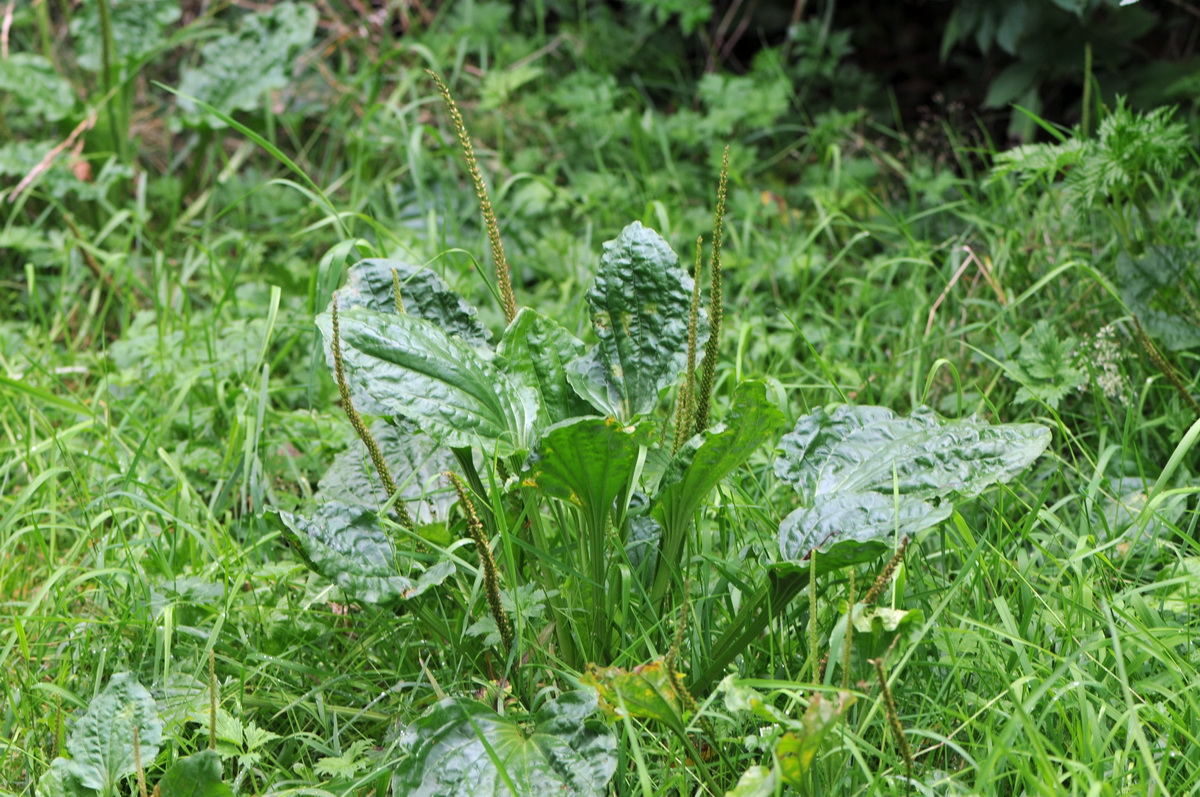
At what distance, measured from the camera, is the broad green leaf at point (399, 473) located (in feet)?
5.72

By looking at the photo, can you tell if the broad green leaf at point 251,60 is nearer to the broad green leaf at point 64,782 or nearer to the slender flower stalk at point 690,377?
the slender flower stalk at point 690,377

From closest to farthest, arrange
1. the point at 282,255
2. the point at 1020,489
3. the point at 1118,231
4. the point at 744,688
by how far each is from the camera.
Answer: the point at 744,688 → the point at 1020,489 → the point at 1118,231 → the point at 282,255

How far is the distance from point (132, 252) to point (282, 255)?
1.78 feet

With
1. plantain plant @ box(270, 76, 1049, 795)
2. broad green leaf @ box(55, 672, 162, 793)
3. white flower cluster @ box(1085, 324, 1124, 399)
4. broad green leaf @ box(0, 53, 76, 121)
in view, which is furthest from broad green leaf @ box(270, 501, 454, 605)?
broad green leaf @ box(0, 53, 76, 121)

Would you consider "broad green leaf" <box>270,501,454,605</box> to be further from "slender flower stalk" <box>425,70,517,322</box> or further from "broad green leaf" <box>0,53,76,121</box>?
"broad green leaf" <box>0,53,76,121</box>

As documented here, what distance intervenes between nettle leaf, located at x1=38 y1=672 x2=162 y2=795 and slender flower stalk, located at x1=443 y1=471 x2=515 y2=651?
0.48 m

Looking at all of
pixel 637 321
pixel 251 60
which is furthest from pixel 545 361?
pixel 251 60

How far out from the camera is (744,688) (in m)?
1.26

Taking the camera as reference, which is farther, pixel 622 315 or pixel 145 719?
pixel 622 315

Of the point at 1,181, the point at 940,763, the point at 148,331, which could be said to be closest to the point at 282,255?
the point at 148,331

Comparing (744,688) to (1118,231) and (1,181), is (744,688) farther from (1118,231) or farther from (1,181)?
(1,181)

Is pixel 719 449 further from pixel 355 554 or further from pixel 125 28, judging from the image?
pixel 125 28

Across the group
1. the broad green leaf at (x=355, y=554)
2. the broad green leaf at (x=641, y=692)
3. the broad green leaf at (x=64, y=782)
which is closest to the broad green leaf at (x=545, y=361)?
the broad green leaf at (x=355, y=554)

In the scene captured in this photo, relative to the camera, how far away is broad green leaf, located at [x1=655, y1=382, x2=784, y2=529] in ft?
4.34
